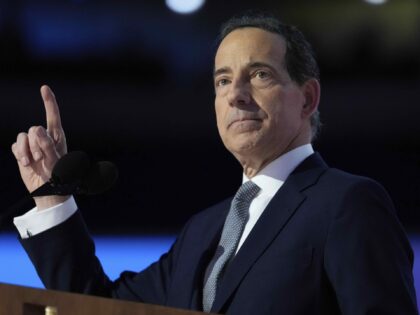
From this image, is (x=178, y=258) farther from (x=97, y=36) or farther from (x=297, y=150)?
(x=97, y=36)

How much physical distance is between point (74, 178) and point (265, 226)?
33cm

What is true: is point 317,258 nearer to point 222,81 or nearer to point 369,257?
point 369,257

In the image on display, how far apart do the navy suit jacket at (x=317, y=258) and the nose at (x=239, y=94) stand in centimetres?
15

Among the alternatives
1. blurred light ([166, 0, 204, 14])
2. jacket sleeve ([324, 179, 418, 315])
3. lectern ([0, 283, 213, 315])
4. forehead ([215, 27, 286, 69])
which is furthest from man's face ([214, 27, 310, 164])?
blurred light ([166, 0, 204, 14])

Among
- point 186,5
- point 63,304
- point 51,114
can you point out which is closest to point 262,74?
point 51,114

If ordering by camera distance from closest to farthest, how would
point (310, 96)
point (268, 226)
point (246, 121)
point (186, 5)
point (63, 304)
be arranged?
point (63, 304)
point (268, 226)
point (246, 121)
point (310, 96)
point (186, 5)

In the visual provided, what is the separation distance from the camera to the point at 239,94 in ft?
5.35

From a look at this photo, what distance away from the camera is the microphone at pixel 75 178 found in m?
1.39

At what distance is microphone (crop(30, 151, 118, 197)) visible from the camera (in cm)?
139

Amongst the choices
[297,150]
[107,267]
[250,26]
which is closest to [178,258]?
[297,150]

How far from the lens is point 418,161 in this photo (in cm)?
470

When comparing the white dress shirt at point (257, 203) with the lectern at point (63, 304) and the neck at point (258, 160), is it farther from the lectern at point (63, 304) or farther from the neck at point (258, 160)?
the lectern at point (63, 304)

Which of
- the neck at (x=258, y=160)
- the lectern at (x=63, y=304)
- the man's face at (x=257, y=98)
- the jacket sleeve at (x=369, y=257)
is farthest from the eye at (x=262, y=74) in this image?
the lectern at (x=63, y=304)

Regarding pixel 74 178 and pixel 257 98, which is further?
pixel 257 98
